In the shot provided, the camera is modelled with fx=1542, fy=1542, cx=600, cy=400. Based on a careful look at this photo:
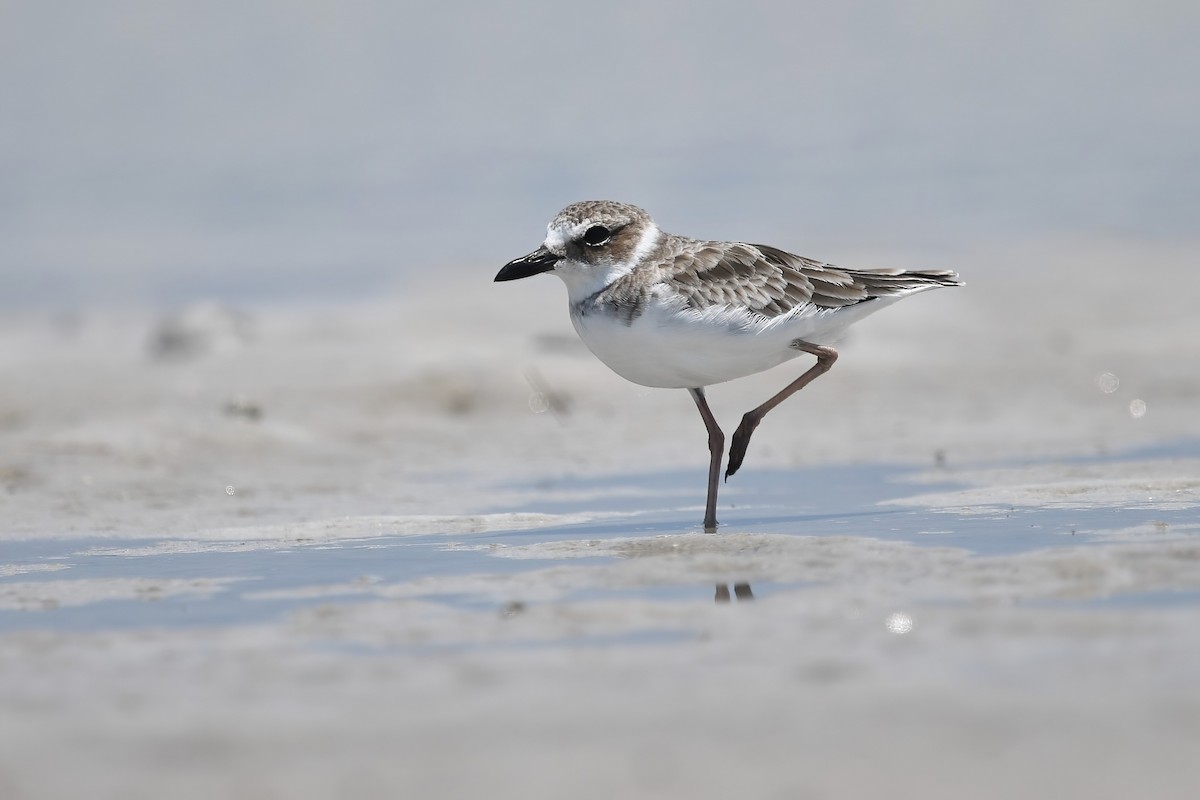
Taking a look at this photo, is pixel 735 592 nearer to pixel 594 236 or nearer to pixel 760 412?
pixel 760 412

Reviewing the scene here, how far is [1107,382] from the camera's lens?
519 inches

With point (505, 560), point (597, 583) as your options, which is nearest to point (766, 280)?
point (505, 560)

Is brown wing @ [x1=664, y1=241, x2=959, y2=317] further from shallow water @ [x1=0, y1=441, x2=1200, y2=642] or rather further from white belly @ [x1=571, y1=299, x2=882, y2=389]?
shallow water @ [x1=0, y1=441, x2=1200, y2=642]

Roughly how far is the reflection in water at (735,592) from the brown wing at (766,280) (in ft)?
7.10

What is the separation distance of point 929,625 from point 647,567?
1.57 metres

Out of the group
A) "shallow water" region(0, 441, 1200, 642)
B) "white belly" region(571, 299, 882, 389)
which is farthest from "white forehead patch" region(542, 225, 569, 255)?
"shallow water" region(0, 441, 1200, 642)

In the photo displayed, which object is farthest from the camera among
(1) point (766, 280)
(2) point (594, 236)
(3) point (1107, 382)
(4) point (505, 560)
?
(3) point (1107, 382)

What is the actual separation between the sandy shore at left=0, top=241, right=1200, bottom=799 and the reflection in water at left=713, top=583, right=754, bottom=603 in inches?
5.9

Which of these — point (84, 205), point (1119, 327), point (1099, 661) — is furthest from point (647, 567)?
point (84, 205)

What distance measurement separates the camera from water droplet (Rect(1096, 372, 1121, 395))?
13.0 metres

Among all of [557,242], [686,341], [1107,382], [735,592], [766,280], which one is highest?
[557,242]

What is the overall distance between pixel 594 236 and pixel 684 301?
64cm

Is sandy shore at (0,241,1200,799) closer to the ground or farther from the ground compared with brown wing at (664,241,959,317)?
closer to the ground

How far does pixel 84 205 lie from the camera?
28.7 metres
